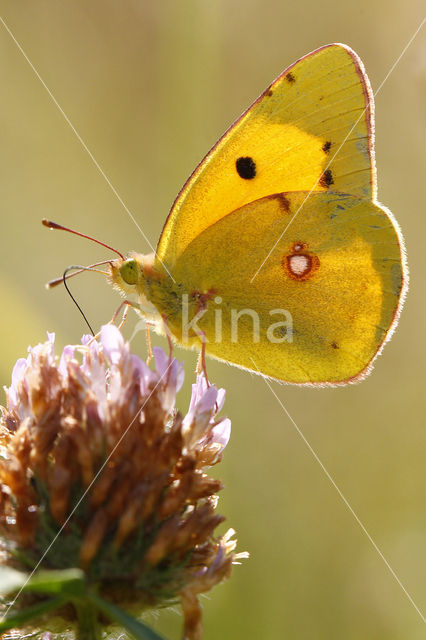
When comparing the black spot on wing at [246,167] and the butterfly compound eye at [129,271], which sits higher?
the black spot on wing at [246,167]

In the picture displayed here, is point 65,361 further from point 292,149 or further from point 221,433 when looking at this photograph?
point 292,149

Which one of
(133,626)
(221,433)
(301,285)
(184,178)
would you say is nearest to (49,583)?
(133,626)

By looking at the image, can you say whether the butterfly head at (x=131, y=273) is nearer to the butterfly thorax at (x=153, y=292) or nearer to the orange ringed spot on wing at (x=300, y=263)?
the butterfly thorax at (x=153, y=292)

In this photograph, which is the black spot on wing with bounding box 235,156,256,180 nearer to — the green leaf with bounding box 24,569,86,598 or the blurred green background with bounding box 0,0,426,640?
the blurred green background with bounding box 0,0,426,640

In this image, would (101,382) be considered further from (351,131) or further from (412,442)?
(412,442)

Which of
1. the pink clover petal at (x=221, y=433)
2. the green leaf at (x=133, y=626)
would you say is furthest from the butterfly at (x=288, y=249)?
the green leaf at (x=133, y=626)

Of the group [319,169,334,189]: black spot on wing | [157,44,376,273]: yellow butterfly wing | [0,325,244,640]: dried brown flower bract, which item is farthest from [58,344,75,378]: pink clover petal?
[319,169,334,189]: black spot on wing

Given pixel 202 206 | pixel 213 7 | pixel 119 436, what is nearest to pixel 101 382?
pixel 119 436
